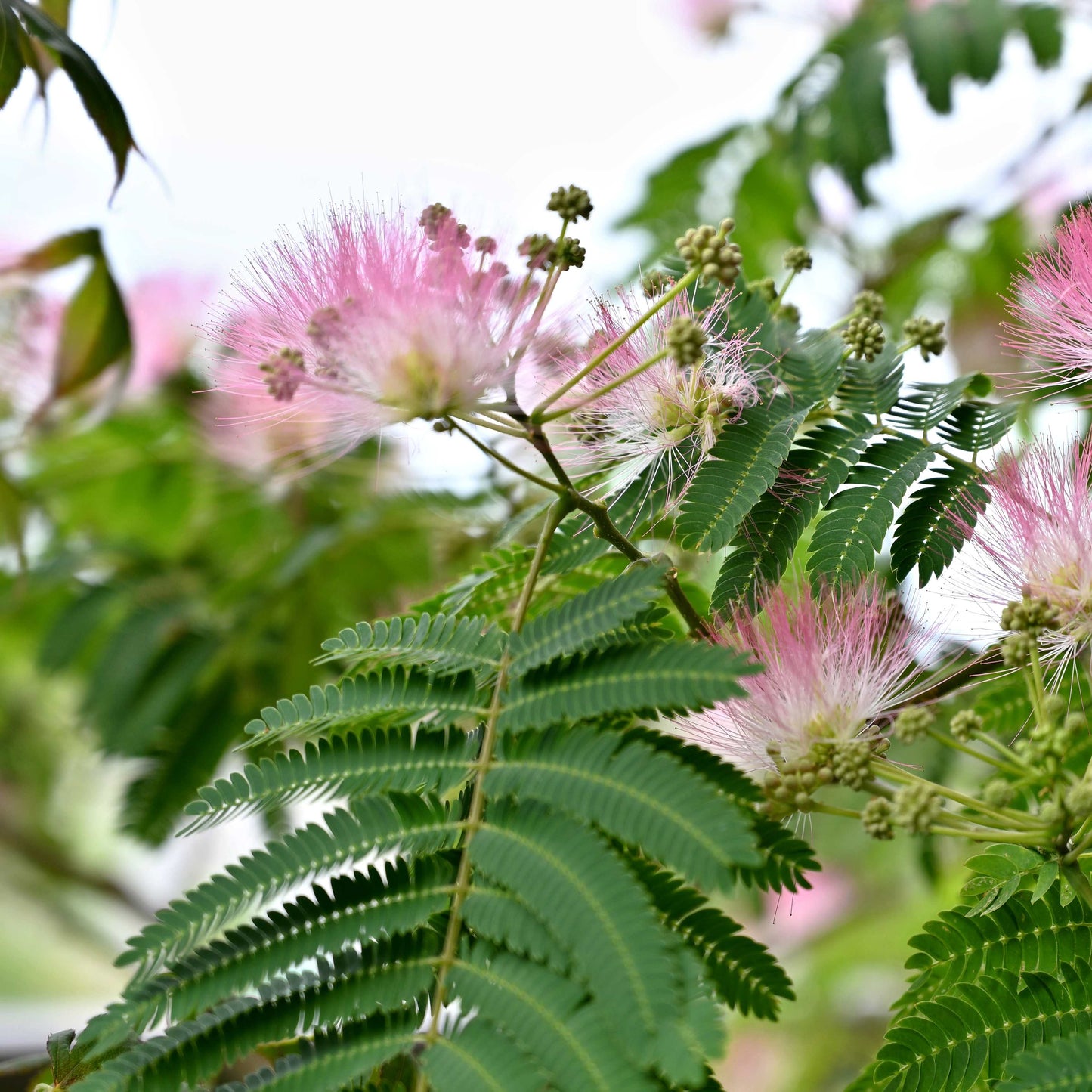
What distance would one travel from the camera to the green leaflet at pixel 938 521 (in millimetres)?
1010

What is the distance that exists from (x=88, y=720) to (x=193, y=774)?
11.7 inches

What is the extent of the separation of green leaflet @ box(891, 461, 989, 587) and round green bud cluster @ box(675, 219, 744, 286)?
0.28m

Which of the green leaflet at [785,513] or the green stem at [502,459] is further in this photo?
the green leaflet at [785,513]

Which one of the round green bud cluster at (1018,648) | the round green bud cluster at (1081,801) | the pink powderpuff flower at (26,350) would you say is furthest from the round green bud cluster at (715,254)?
the pink powderpuff flower at (26,350)

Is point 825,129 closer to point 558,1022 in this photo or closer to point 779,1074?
point 558,1022

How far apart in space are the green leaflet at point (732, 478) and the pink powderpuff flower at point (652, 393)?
16mm

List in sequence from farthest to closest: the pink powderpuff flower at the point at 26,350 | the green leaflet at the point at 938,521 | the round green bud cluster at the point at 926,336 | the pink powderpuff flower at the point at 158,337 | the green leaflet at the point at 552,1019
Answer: the pink powderpuff flower at the point at 158,337
the pink powderpuff flower at the point at 26,350
the round green bud cluster at the point at 926,336
the green leaflet at the point at 938,521
the green leaflet at the point at 552,1019

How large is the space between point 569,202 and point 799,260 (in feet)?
1.13

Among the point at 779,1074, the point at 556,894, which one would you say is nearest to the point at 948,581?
the point at 556,894

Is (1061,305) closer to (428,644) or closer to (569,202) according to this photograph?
(569,202)

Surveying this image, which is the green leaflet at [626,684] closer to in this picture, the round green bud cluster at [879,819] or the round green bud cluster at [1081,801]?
the round green bud cluster at [879,819]

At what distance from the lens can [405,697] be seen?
944 millimetres

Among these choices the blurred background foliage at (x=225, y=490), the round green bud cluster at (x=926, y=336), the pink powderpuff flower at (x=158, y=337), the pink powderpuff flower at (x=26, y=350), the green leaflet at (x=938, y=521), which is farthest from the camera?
the pink powderpuff flower at (x=158, y=337)

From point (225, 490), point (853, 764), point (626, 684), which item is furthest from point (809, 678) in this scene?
point (225, 490)
